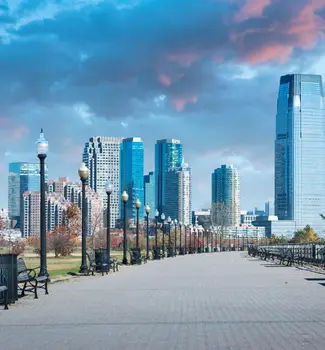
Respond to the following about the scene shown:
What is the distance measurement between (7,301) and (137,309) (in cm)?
→ 285

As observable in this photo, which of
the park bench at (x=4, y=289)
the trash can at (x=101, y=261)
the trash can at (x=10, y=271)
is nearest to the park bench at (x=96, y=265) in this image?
the trash can at (x=101, y=261)

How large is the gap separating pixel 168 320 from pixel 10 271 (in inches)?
180

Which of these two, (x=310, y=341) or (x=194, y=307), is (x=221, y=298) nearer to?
(x=194, y=307)

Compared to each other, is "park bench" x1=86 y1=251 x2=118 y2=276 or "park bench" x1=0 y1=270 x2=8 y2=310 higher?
"park bench" x1=0 y1=270 x2=8 y2=310

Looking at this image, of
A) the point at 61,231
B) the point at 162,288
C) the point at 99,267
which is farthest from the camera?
the point at 61,231

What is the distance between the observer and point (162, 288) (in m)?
24.2

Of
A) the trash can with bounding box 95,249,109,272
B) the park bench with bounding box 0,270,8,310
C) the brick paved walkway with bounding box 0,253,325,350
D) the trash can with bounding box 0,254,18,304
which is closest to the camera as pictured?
the brick paved walkway with bounding box 0,253,325,350

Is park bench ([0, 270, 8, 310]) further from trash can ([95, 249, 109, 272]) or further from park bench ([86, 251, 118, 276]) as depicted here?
trash can ([95, 249, 109, 272])

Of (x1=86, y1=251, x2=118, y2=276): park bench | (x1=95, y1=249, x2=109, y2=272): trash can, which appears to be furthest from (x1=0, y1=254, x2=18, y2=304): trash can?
(x1=95, y1=249, x2=109, y2=272): trash can

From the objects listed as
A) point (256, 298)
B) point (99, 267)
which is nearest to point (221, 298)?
point (256, 298)

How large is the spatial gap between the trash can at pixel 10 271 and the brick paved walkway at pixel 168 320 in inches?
16.1

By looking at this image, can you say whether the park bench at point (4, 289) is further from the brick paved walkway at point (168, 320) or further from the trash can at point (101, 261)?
the trash can at point (101, 261)

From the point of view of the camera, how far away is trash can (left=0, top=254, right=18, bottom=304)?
17.4 m

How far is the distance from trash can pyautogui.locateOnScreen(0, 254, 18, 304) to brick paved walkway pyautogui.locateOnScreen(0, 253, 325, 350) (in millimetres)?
408
